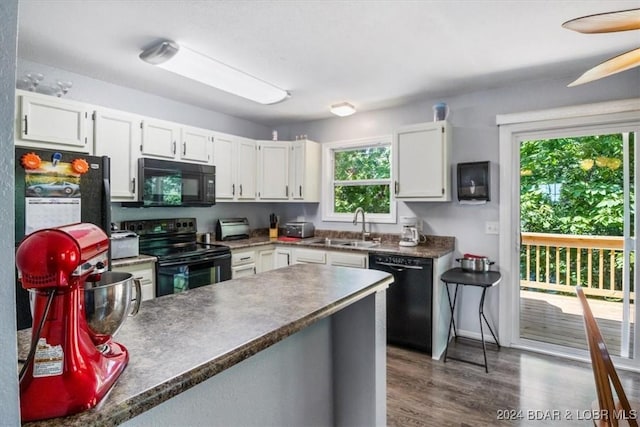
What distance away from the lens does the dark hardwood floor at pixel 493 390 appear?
215 cm

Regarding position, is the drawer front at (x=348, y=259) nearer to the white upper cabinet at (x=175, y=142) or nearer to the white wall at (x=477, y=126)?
the white wall at (x=477, y=126)

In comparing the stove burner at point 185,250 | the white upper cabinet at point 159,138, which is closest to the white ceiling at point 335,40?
the white upper cabinet at point 159,138

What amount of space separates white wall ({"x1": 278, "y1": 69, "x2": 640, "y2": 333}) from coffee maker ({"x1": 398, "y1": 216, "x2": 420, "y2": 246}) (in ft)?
0.57

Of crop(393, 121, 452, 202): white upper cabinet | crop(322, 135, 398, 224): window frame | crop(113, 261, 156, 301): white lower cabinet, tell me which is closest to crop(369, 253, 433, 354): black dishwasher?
crop(393, 121, 452, 202): white upper cabinet

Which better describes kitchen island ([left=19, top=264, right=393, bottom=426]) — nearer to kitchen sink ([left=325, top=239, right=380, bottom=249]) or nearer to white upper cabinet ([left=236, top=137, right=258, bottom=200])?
kitchen sink ([left=325, top=239, right=380, bottom=249])

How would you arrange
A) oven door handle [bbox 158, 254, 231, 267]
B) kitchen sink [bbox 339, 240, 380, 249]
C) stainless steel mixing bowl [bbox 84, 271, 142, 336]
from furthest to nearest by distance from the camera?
kitchen sink [bbox 339, 240, 380, 249], oven door handle [bbox 158, 254, 231, 267], stainless steel mixing bowl [bbox 84, 271, 142, 336]

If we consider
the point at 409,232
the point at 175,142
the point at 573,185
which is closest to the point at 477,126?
the point at 573,185

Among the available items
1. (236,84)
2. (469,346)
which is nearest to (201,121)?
(236,84)

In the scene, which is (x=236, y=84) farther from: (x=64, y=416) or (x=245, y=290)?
(x=64, y=416)

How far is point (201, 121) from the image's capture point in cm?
Result: 398

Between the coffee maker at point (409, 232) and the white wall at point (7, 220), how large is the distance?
3.35 m

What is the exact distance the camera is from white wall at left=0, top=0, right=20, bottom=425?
18.3 inches

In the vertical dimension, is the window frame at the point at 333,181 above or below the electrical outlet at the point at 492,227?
above

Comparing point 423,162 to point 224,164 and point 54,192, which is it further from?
point 54,192
